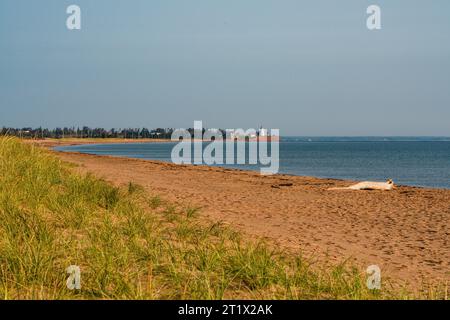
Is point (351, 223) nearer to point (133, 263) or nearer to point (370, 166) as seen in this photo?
point (133, 263)

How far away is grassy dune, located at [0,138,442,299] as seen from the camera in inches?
218

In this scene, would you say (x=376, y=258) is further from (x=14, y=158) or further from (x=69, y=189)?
(x=14, y=158)

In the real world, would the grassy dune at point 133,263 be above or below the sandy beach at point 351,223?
above

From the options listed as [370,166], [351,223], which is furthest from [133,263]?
[370,166]

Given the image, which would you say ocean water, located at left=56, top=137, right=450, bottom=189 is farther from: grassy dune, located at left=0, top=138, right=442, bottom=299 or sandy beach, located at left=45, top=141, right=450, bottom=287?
grassy dune, located at left=0, top=138, right=442, bottom=299

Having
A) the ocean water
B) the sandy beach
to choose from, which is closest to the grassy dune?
the sandy beach

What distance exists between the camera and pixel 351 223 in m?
13.1

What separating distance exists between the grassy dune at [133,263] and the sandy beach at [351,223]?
5.48ft

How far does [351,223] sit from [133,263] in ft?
25.7

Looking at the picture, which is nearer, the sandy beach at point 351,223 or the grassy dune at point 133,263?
the grassy dune at point 133,263

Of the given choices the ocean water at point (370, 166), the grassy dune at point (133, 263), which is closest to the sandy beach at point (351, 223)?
the grassy dune at point (133, 263)

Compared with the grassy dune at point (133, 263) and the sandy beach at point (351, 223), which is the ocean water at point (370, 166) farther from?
the grassy dune at point (133, 263)

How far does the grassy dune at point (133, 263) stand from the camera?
5.53 m

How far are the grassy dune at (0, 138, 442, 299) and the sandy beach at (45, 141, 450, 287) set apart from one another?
167 centimetres
